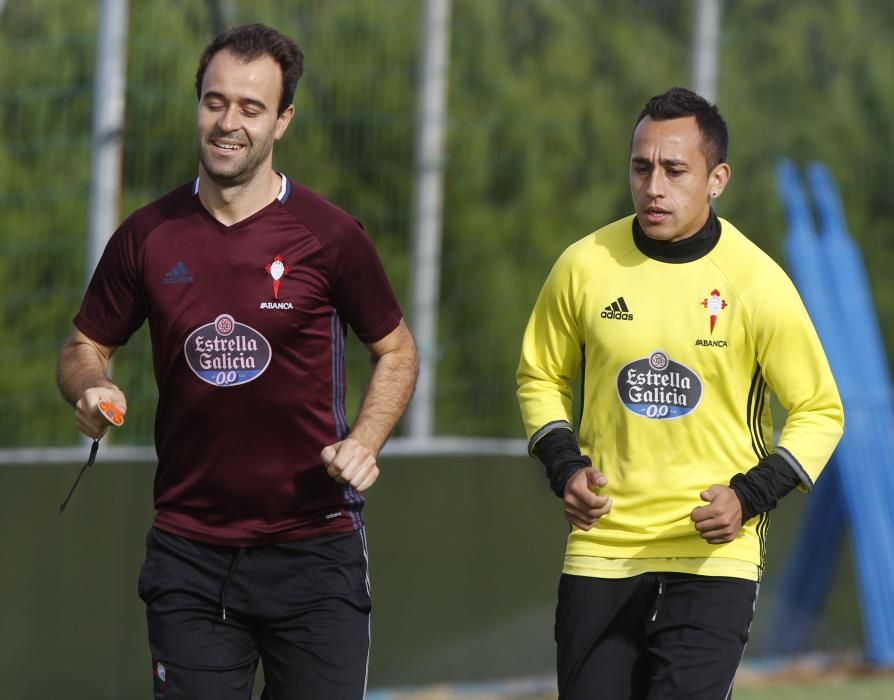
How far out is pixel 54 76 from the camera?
7.39 metres

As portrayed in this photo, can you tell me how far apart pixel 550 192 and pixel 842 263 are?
209 cm

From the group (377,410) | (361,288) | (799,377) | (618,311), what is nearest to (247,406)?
(377,410)

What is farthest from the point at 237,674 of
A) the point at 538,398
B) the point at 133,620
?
the point at 133,620

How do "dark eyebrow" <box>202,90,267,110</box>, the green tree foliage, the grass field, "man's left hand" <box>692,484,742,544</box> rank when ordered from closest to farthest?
"man's left hand" <box>692,484,742,544</box> < "dark eyebrow" <box>202,90,267,110</box> < the green tree foliage < the grass field

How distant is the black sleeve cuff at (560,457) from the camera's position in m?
4.85

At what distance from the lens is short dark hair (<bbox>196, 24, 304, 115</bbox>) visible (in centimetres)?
483

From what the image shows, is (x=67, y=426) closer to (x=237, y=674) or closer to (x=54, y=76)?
(x=54, y=76)

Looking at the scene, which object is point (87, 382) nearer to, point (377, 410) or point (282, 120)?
point (377, 410)

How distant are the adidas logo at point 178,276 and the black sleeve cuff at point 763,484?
1.57 metres

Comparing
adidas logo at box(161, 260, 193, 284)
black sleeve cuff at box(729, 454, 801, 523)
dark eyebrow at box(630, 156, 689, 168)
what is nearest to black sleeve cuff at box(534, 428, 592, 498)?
black sleeve cuff at box(729, 454, 801, 523)

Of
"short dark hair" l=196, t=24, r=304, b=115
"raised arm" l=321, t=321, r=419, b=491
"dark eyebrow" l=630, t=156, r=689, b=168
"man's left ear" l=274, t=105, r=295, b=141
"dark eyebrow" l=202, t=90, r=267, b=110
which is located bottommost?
"raised arm" l=321, t=321, r=419, b=491

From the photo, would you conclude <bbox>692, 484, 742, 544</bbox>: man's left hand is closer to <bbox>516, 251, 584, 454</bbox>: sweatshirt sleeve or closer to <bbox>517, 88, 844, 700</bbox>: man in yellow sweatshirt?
<bbox>517, 88, 844, 700</bbox>: man in yellow sweatshirt

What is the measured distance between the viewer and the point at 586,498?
15.5 ft

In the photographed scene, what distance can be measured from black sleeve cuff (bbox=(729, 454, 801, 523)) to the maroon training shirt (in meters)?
1.06
